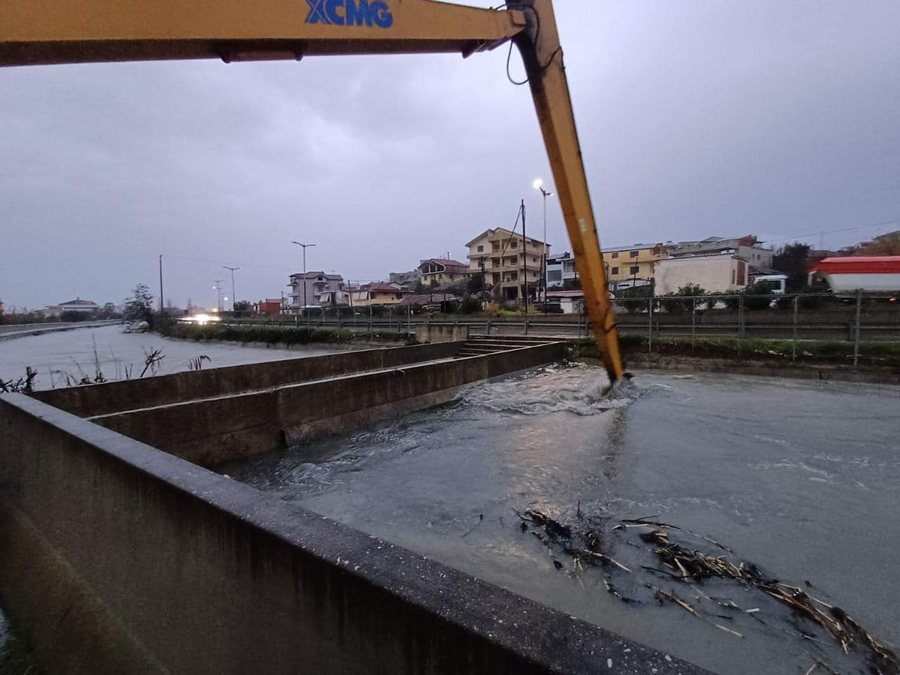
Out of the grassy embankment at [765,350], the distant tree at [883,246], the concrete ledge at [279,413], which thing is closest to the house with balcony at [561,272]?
the distant tree at [883,246]

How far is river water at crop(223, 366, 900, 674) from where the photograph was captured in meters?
3.03

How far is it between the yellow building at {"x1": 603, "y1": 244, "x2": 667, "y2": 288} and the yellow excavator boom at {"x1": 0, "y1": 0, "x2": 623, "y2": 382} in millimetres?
47103

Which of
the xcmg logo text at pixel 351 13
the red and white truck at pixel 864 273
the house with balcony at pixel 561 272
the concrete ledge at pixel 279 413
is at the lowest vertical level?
the concrete ledge at pixel 279 413

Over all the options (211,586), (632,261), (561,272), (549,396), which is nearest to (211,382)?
(549,396)

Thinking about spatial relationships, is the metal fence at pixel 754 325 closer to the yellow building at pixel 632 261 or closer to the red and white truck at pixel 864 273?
the red and white truck at pixel 864 273

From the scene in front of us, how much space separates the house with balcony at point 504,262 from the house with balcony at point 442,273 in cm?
456

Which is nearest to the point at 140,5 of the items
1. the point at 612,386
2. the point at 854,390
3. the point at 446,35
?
the point at 446,35

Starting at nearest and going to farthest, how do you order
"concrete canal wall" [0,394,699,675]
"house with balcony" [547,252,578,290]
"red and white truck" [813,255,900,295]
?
1. "concrete canal wall" [0,394,699,675]
2. "red and white truck" [813,255,900,295]
3. "house with balcony" [547,252,578,290]

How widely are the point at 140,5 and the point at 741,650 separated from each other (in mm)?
6119

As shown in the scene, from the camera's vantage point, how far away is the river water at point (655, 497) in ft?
9.95

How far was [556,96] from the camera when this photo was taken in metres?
7.83

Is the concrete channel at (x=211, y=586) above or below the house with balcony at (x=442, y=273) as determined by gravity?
below

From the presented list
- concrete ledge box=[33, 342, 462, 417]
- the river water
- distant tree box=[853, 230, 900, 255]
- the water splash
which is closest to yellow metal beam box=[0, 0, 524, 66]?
the river water

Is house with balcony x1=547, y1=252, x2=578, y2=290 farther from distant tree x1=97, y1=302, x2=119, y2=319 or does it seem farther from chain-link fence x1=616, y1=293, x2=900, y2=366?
distant tree x1=97, y1=302, x2=119, y2=319
